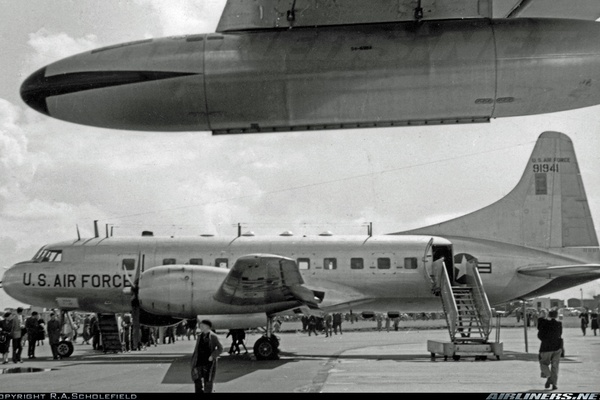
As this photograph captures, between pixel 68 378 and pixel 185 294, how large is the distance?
3289mm

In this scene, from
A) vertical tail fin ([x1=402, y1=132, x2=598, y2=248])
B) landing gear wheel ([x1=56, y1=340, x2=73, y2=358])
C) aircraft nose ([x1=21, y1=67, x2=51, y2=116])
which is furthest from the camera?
vertical tail fin ([x1=402, y1=132, x2=598, y2=248])

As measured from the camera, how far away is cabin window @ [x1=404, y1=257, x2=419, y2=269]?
17.3 m

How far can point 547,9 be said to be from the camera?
7.69m

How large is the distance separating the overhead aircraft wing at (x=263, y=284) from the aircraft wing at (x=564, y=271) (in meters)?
5.95

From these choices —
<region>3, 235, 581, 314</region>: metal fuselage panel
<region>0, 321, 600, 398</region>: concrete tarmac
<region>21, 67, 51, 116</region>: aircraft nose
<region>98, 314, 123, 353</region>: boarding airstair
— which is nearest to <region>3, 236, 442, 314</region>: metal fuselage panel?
<region>3, 235, 581, 314</region>: metal fuselage panel

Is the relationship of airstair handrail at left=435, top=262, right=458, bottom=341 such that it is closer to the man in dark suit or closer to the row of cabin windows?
the row of cabin windows

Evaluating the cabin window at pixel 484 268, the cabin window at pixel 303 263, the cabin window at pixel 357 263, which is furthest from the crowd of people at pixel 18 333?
the cabin window at pixel 484 268

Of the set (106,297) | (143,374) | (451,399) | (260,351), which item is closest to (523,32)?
(451,399)

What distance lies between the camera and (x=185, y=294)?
14.6m

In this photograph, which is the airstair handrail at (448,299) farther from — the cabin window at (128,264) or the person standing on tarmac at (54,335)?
the person standing on tarmac at (54,335)

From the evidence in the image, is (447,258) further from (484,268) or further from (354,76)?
(354,76)

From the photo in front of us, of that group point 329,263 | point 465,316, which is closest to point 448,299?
point 465,316

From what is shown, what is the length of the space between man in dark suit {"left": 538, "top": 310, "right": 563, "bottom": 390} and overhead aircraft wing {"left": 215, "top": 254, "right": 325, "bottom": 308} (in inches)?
205

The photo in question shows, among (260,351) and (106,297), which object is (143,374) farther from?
(106,297)
